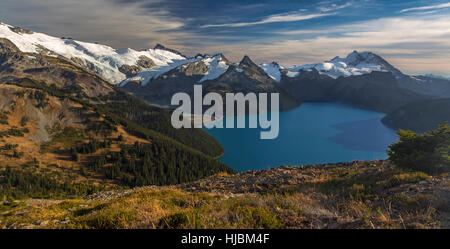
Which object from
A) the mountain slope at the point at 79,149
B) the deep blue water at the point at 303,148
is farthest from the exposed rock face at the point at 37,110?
the deep blue water at the point at 303,148

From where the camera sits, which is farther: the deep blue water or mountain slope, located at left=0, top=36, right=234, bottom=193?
the deep blue water

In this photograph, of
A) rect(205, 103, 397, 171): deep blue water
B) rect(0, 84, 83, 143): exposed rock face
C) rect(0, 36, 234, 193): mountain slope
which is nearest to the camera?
rect(0, 36, 234, 193): mountain slope

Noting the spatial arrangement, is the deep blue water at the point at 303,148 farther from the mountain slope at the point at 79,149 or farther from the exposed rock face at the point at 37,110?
the exposed rock face at the point at 37,110

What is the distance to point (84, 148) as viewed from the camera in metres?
131

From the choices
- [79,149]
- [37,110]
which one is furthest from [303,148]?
[37,110]

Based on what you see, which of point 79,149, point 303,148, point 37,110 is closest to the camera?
point 79,149

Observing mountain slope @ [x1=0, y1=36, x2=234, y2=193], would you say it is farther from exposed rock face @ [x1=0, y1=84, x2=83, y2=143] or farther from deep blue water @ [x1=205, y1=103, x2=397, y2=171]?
deep blue water @ [x1=205, y1=103, x2=397, y2=171]

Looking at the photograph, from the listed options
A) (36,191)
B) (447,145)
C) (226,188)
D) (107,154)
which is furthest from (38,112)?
(447,145)

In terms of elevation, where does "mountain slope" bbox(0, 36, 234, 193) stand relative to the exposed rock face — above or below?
below

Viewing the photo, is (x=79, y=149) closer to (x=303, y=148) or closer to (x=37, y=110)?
(x=37, y=110)

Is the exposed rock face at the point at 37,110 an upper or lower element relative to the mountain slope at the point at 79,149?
upper

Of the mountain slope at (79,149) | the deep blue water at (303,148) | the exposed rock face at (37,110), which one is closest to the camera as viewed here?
the mountain slope at (79,149)

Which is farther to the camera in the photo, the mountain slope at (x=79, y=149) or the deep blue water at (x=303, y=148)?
the deep blue water at (x=303, y=148)

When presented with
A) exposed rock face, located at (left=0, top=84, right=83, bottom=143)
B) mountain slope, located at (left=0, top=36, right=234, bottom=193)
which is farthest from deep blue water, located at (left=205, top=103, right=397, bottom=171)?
exposed rock face, located at (left=0, top=84, right=83, bottom=143)
